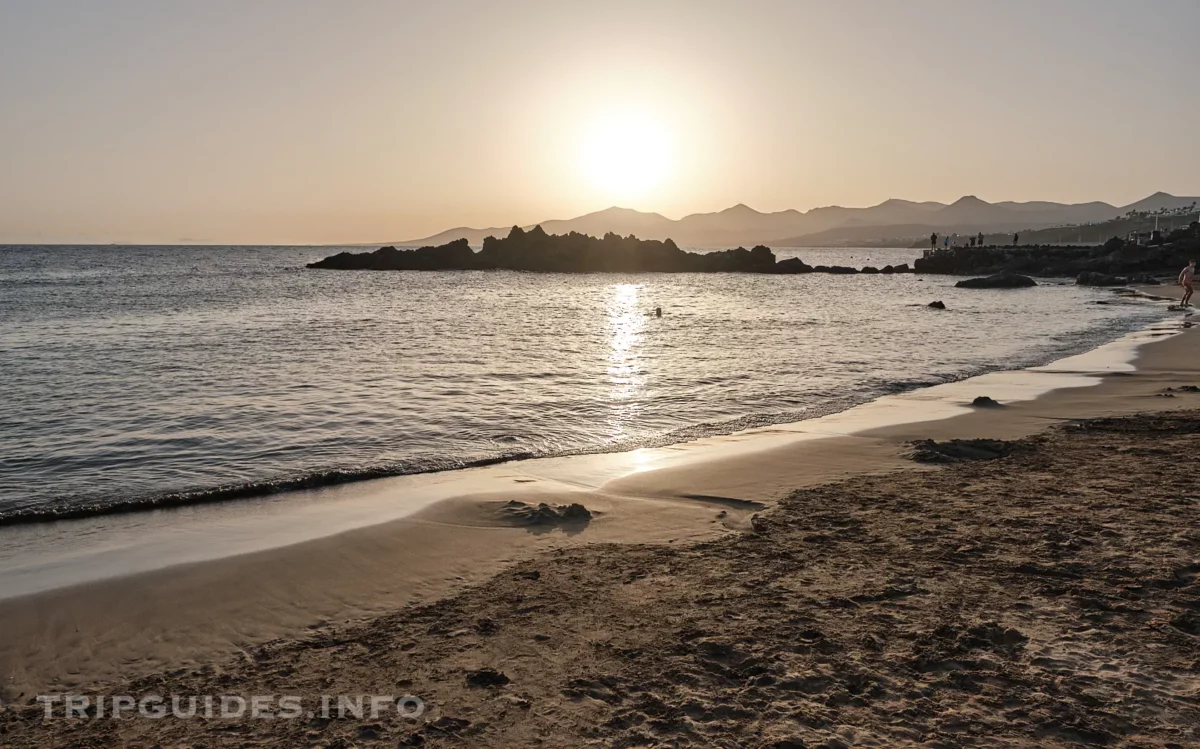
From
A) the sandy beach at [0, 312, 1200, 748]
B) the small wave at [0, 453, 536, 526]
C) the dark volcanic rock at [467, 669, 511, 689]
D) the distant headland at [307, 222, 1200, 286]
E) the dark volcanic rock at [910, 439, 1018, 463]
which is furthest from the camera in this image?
the distant headland at [307, 222, 1200, 286]

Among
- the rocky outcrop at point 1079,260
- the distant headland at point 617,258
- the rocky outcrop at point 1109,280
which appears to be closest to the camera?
the rocky outcrop at point 1109,280

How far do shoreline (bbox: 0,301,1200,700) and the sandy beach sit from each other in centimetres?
3

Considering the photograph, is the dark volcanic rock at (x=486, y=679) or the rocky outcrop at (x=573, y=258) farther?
the rocky outcrop at (x=573, y=258)

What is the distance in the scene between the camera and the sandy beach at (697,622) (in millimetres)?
3793

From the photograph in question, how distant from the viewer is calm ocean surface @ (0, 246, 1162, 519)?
10.2 m

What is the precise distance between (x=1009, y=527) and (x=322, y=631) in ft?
19.4

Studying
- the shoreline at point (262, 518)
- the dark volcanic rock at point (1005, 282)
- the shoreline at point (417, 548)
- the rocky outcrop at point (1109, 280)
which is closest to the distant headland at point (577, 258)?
the dark volcanic rock at point (1005, 282)

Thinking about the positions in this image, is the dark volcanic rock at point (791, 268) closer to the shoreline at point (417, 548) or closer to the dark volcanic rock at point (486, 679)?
the shoreline at point (417, 548)

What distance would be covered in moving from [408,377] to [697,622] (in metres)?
13.1

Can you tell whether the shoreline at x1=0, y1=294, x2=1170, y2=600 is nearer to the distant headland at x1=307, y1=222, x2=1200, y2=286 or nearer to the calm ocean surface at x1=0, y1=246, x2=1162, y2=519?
the calm ocean surface at x1=0, y1=246, x2=1162, y2=519

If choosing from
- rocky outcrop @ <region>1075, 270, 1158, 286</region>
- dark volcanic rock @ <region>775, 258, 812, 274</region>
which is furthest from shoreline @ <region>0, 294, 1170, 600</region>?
dark volcanic rock @ <region>775, 258, 812, 274</region>

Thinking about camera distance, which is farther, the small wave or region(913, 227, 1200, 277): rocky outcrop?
region(913, 227, 1200, 277): rocky outcrop

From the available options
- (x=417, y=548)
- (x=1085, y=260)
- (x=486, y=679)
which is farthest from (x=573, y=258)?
(x=486, y=679)

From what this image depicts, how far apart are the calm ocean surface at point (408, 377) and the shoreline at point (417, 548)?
1737 mm
